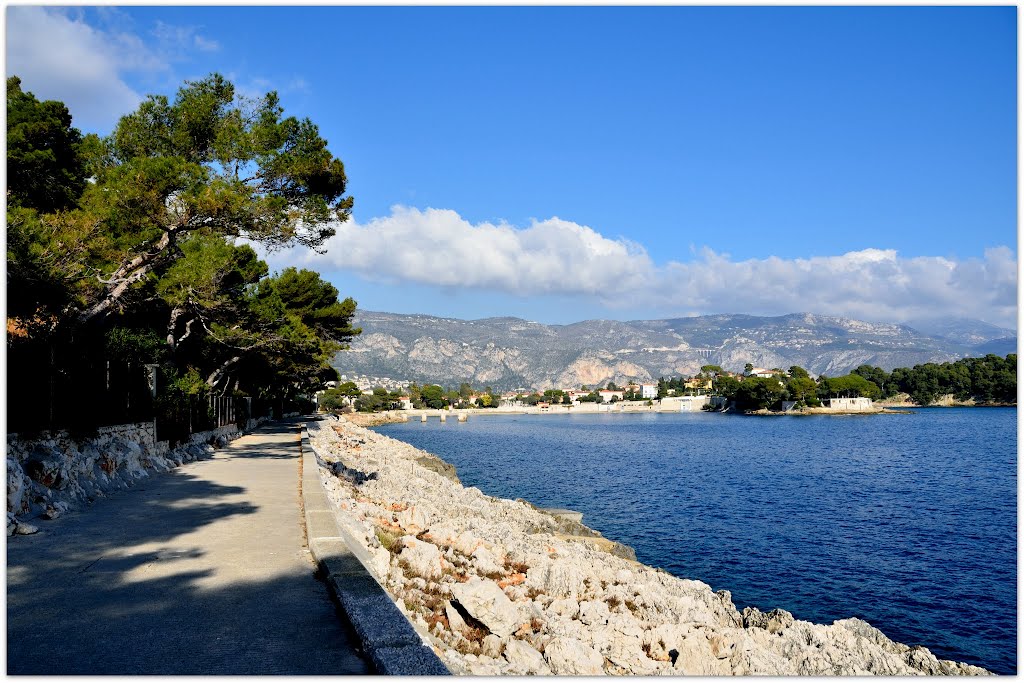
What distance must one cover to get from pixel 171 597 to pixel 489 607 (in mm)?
3444

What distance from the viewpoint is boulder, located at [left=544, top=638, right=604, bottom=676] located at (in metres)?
7.38

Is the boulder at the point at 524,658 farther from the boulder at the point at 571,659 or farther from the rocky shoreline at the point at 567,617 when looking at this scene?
the boulder at the point at 571,659

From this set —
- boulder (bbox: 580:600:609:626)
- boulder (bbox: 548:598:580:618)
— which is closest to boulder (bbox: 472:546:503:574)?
boulder (bbox: 548:598:580:618)

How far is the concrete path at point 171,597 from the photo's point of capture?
466cm

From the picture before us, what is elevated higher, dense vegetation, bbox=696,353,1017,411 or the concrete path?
dense vegetation, bbox=696,353,1017,411

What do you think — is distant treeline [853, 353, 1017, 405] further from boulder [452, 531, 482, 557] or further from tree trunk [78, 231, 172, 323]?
tree trunk [78, 231, 172, 323]

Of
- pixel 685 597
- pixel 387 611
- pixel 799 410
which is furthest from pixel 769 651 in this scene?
pixel 799 410

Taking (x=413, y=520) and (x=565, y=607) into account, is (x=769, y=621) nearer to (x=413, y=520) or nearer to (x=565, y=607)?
(x=565, y=607)

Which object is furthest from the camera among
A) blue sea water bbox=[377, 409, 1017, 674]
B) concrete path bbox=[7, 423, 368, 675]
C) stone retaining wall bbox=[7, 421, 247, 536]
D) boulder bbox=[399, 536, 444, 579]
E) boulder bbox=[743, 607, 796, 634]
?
blue sea water bbox=[377, 409, 1017, 674]

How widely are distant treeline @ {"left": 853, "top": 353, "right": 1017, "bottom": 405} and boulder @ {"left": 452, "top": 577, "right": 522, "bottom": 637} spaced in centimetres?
15832

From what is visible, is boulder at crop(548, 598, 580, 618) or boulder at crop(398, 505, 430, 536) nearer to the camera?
boulder at crop(548, 598, 580, 618)

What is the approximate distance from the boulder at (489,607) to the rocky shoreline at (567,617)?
1 centimetres

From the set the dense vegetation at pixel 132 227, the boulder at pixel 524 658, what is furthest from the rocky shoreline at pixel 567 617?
the dense vegetation at pixel 132 227

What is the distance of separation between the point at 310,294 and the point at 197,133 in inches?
766
